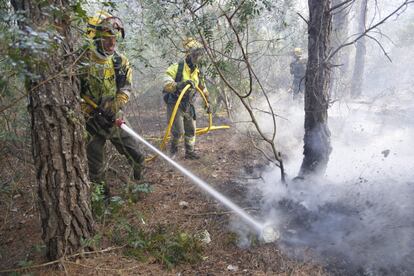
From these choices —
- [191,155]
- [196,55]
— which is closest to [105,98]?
[196,55]

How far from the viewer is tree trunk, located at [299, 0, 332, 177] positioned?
4.24m

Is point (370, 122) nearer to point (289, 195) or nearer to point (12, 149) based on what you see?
point (289, 195)

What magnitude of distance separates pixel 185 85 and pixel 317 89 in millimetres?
2454

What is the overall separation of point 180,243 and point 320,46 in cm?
313

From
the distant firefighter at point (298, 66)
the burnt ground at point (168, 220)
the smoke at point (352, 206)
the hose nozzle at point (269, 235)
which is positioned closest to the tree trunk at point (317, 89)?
the smoke at point (352, 206)

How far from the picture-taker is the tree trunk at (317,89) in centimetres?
424

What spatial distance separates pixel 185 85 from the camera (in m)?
5.93

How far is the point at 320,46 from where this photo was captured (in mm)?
4336

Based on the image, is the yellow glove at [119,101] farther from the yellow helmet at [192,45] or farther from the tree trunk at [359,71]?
the tree trunk at [359,71]

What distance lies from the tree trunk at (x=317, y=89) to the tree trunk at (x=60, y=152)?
10.1 ft

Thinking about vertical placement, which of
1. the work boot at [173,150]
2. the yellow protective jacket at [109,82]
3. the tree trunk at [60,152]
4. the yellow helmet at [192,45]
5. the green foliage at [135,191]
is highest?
the yellow helmet at [192,45]

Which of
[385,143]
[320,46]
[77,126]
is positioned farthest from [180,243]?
[385,143]

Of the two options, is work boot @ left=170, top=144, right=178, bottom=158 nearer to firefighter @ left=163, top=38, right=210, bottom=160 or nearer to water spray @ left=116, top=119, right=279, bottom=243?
firefighter @ left=163, top=38, right=210, bottom=160

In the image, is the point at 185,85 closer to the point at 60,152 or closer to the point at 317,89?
the point at 317,89
